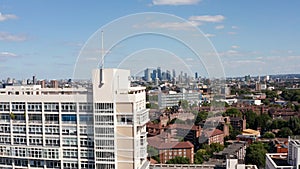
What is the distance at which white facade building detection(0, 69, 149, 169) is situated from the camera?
126 inches

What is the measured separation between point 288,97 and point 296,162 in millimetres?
12638

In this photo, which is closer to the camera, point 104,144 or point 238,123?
point 104,144

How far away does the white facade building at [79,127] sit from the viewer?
3.19 metres

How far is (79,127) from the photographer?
3375mm

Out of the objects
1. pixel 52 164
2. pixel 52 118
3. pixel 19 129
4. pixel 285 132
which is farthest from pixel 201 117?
pixel 285 132

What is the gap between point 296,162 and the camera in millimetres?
3672

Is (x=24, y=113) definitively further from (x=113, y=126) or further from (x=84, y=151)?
(x=113, y=126)

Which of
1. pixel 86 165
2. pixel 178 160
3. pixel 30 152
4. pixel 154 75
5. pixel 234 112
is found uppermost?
pixel 154 75

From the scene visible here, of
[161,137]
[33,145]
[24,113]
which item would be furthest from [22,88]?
[161,137]

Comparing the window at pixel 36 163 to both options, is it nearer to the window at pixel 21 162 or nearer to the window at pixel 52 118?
the window at pixel 21 162

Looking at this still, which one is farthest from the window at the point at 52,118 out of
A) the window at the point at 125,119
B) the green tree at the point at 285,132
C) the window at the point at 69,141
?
the green tree at the point at 285,132

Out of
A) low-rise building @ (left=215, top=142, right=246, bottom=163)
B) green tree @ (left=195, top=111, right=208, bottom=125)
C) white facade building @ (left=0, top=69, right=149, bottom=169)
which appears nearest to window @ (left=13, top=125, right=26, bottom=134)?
white facade building @ (left=0, top=69, right=149, bottom=169)

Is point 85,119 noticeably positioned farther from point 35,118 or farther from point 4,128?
point 4,128

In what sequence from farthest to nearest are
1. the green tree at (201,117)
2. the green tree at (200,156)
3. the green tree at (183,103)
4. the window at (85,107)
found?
the green tree at (200,156) < the window at (85,107) < the green tree at (201,117) < the green tree at (183,103)
